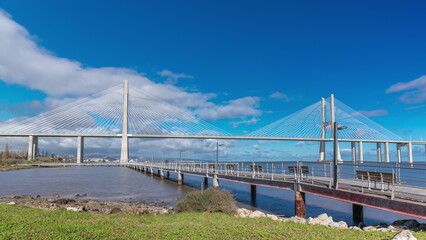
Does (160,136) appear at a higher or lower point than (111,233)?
higher

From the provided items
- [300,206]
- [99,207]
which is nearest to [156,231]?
Result: [300,206]

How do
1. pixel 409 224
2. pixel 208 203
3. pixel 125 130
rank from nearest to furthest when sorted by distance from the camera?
pixel 409 224 → pixel 208 203 → pixel 125 130

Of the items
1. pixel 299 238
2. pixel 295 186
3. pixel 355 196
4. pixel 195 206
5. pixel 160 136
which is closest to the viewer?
pixel 299 238

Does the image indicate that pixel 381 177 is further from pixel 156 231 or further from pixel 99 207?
pixel 99 207

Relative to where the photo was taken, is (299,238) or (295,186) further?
(295,186)

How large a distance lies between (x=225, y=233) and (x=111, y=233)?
2863 millimetres

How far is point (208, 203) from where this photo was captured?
43.2 feet

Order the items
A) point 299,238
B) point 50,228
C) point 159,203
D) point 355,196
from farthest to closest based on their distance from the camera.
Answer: point 159,203 → point 355,196 → point 50,228 → point 299,238

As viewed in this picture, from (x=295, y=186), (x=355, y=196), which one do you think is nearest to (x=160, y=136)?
(x=295, y=186)

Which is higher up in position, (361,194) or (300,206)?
(361,194)

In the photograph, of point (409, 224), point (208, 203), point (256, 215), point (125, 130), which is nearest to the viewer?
point (409, 224)

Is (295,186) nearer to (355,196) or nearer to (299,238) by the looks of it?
(355,196)

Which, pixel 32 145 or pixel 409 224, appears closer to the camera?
pixel 409 224

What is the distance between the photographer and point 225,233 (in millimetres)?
7723
